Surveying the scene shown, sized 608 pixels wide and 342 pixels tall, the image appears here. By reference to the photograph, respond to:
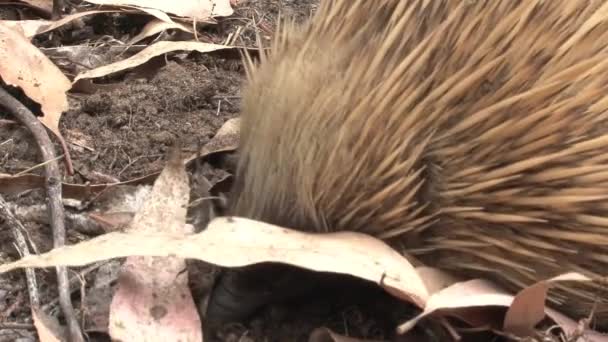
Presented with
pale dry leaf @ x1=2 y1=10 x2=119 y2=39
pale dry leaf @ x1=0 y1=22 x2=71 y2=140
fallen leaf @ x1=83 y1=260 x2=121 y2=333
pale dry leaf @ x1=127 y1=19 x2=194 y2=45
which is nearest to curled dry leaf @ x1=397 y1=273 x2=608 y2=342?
fallen leaf @ x1=83 y1=260 x2=121 y2=333

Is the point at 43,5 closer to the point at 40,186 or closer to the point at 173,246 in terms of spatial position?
the point at 40,186

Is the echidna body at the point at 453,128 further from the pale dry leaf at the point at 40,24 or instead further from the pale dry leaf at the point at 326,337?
the pale dry leaf at the point at 40,24

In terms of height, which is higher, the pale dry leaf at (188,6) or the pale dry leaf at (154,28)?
the pale dry leaf at (188,6)

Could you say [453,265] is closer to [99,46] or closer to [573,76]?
[573,76]

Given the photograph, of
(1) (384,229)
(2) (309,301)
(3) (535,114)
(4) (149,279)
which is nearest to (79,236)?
(4) (149,279)

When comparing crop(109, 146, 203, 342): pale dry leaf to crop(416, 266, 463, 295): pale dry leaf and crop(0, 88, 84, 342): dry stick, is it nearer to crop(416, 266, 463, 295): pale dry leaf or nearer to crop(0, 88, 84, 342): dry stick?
crop(0, 88, 84, 342): dry stick

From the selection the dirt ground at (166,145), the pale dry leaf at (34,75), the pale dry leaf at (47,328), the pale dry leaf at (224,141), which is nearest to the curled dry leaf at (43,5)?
the dirt ground at (166,145)
